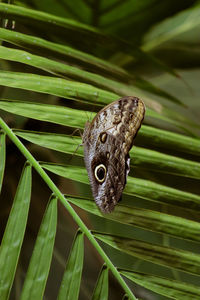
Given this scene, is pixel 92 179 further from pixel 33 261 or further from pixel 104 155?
pixel 33 261

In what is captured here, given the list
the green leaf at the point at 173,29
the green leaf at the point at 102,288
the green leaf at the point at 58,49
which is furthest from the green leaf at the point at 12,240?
the green leaf at the point at 173,29

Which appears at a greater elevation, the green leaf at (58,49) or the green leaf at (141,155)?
the green leaf at (58,49)

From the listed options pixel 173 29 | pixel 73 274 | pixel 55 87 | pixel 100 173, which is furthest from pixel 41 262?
pixel 173 29

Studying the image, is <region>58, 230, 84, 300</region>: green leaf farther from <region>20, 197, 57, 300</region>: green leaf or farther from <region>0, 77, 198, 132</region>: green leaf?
<region>0, 77, 198, 132</region>: green leaf

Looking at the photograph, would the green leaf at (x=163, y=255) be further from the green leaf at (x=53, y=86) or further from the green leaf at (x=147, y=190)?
the green leaf at (x=53, y=86)

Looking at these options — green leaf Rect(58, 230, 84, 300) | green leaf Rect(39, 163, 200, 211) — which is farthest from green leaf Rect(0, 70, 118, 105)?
green leaf Rect(58, 230, 84, 300)

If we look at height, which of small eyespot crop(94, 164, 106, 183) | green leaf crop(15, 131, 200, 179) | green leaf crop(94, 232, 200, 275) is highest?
green leaf crop(15, 131, 200, 179)

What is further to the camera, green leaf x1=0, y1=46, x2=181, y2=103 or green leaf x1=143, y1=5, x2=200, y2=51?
green leaf x1=143, y1=5, x2=200, y2=51
